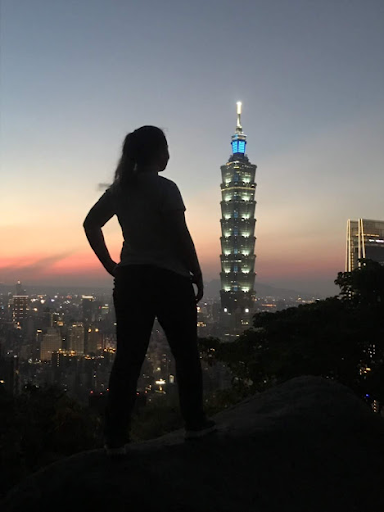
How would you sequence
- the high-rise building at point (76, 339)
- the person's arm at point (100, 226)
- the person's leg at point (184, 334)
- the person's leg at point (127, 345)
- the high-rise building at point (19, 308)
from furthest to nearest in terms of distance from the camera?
the high-rise building at point (19, 308), the high-rise building at point (76, 339), the person's arm at point (100, 226), the person's leg at point (184, 334), the person's leg at point (127, 345)

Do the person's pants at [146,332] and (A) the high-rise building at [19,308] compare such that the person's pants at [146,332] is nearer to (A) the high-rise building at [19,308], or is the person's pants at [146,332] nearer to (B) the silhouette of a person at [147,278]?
(B) the silhouette of a person at [147,278]

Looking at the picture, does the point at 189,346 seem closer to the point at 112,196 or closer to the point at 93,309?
the point at 112,196

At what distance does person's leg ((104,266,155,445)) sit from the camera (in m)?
2.79

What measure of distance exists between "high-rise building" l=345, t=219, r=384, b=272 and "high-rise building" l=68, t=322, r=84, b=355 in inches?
1145

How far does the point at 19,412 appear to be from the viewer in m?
10.1

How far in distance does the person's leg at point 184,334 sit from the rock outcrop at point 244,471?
253mm

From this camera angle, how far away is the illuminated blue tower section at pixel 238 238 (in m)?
83.6

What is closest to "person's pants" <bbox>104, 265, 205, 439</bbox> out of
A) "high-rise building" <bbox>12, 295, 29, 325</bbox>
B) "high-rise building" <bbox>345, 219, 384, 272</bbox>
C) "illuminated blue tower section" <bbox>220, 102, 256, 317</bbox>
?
"high-rise building" <bbox>345, 219, 384, 272</bbox>

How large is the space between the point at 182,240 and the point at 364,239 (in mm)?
47465

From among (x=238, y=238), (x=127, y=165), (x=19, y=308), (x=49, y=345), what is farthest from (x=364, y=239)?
(x=19, y=308)

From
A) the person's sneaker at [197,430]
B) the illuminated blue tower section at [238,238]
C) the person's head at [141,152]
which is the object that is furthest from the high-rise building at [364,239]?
the person's head at [141,152]

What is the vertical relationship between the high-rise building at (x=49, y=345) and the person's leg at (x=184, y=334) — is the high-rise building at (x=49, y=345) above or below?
below

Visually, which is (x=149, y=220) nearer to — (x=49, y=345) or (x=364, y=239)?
(x=364, y=239)

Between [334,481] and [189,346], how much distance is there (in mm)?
1230
